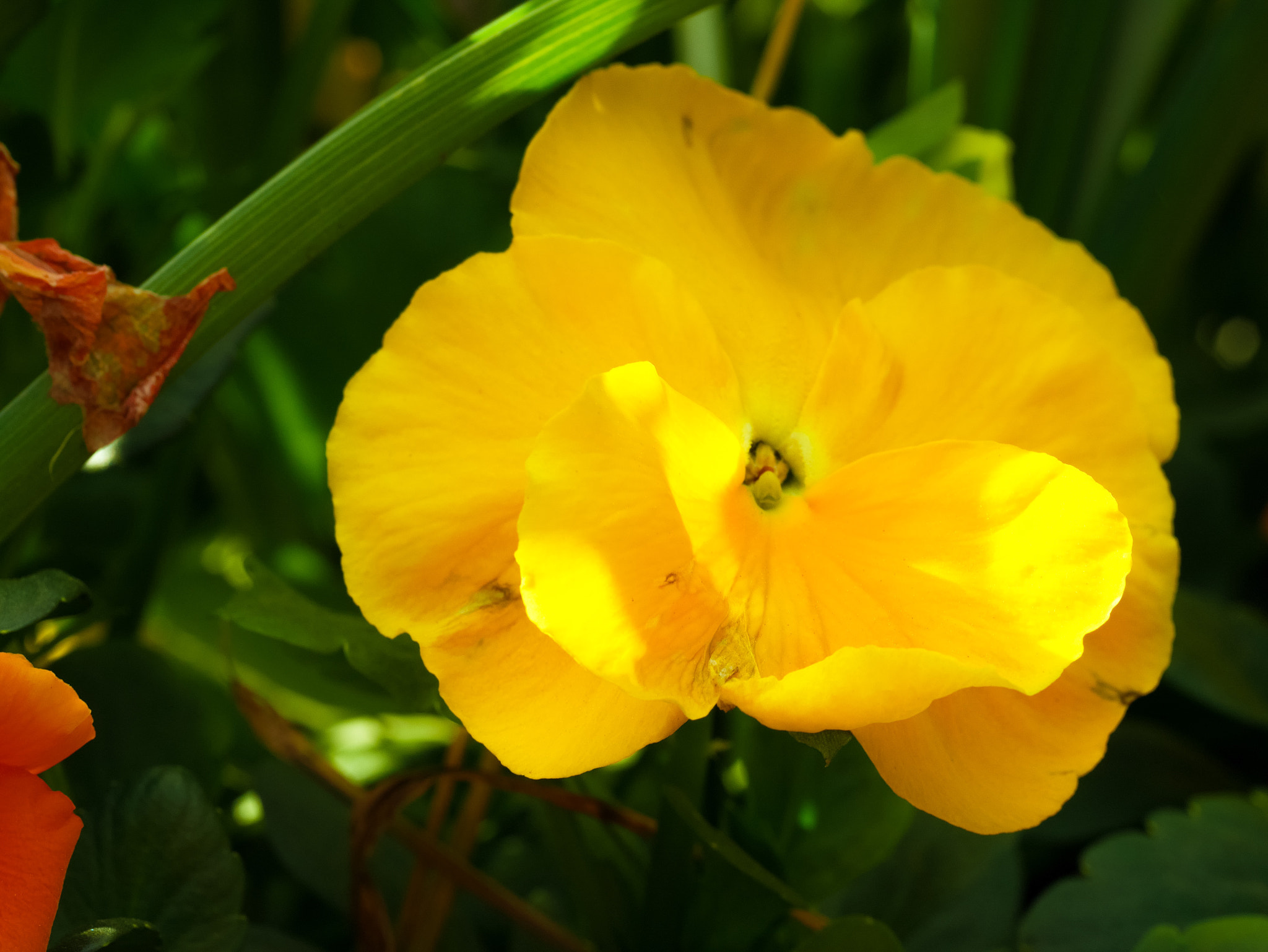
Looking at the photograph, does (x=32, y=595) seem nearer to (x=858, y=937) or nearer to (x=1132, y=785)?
(x=858, y=937)

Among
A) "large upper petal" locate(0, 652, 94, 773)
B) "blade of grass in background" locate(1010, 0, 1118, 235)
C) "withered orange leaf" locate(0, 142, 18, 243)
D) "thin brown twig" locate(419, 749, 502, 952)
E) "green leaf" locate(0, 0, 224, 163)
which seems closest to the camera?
"large upper petal" locate(0, 652, 94, 773)

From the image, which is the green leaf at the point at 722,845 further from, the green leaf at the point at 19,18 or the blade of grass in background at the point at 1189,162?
the blade of grass in background at the point at 1189,162

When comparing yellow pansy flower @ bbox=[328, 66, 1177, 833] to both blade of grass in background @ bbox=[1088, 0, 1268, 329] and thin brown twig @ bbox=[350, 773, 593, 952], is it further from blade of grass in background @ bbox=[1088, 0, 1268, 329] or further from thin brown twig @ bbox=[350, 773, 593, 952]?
blade of grass in background @ bbox=[1088, 0, 1268, 329]

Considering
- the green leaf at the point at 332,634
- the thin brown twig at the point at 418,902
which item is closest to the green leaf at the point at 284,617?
the green leaf at the point at 332,634

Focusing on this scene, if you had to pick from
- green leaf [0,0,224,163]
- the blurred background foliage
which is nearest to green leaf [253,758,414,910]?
the blurred background foliage

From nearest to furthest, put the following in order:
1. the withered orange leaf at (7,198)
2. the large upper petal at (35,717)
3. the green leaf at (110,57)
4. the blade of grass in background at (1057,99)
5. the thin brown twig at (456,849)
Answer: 1. the large upper petal at (35,717)
2. the withered orange leaf at (7,198)
3. the thin brown twig at (456,849)
4. the green leaf at (110,57)
5. the blade of grass in background at (1057,99)

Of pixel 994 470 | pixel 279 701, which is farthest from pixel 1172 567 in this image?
pixel 279 701
